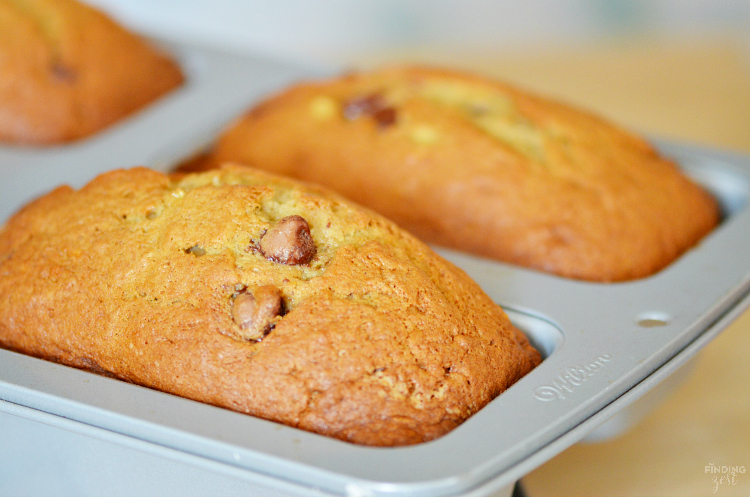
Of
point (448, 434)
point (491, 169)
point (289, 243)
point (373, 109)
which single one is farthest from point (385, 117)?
point (448, 434)

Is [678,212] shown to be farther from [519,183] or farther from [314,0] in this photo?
[314,0]

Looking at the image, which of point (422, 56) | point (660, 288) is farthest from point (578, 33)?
point (660, 288)

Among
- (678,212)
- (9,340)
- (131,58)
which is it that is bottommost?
(9,340)

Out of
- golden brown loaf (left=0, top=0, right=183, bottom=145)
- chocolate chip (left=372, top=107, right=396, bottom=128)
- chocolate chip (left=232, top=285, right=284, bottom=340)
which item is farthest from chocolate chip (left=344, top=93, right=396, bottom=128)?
chocolate chip (left=232, top=285, right=284, bottom=340)

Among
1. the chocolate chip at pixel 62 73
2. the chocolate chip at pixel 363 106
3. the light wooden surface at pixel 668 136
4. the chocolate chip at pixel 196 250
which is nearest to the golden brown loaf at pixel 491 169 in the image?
the chocolate chip at pixel 363 106

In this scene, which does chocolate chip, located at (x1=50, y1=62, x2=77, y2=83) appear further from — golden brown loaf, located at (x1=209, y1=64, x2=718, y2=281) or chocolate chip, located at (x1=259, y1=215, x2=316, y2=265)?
chocolate chip, located at (x1=259, y1=215, x2=316, y2=265)

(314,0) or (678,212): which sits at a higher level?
(314,0)

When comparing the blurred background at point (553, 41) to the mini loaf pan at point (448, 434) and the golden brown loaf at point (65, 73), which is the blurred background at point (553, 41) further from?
the mini loaf pan at point (448, 434)
